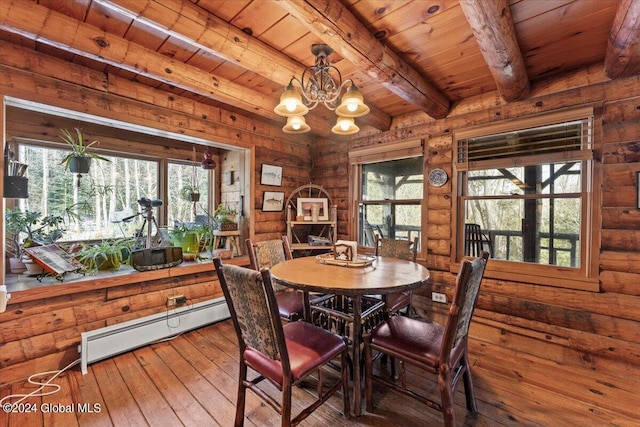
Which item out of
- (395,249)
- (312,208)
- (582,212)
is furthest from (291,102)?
(582,212)

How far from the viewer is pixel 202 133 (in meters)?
2.99

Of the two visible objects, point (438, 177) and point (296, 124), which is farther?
point (438, 177)

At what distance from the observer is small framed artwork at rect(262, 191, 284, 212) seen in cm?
357

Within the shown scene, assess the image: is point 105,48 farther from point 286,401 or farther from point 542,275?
point 542,275

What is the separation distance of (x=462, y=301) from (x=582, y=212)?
1.85 metres

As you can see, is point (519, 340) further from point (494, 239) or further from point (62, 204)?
point (62, 204)

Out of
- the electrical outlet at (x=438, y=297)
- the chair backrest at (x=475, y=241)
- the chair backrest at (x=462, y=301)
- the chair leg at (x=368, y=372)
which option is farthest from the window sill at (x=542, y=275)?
the chair leg at (x=368, y=372)

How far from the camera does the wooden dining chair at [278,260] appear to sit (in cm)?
221

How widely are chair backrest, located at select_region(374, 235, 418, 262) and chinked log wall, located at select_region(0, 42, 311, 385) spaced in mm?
1931

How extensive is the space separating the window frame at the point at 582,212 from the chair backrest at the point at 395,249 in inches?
21.4

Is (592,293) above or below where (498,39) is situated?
below

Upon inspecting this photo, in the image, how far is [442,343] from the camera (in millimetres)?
1415

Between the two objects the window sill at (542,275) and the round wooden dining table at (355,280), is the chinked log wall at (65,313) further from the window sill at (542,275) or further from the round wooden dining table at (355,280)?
the window sill at (542,275)

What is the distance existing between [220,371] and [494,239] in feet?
9.35
